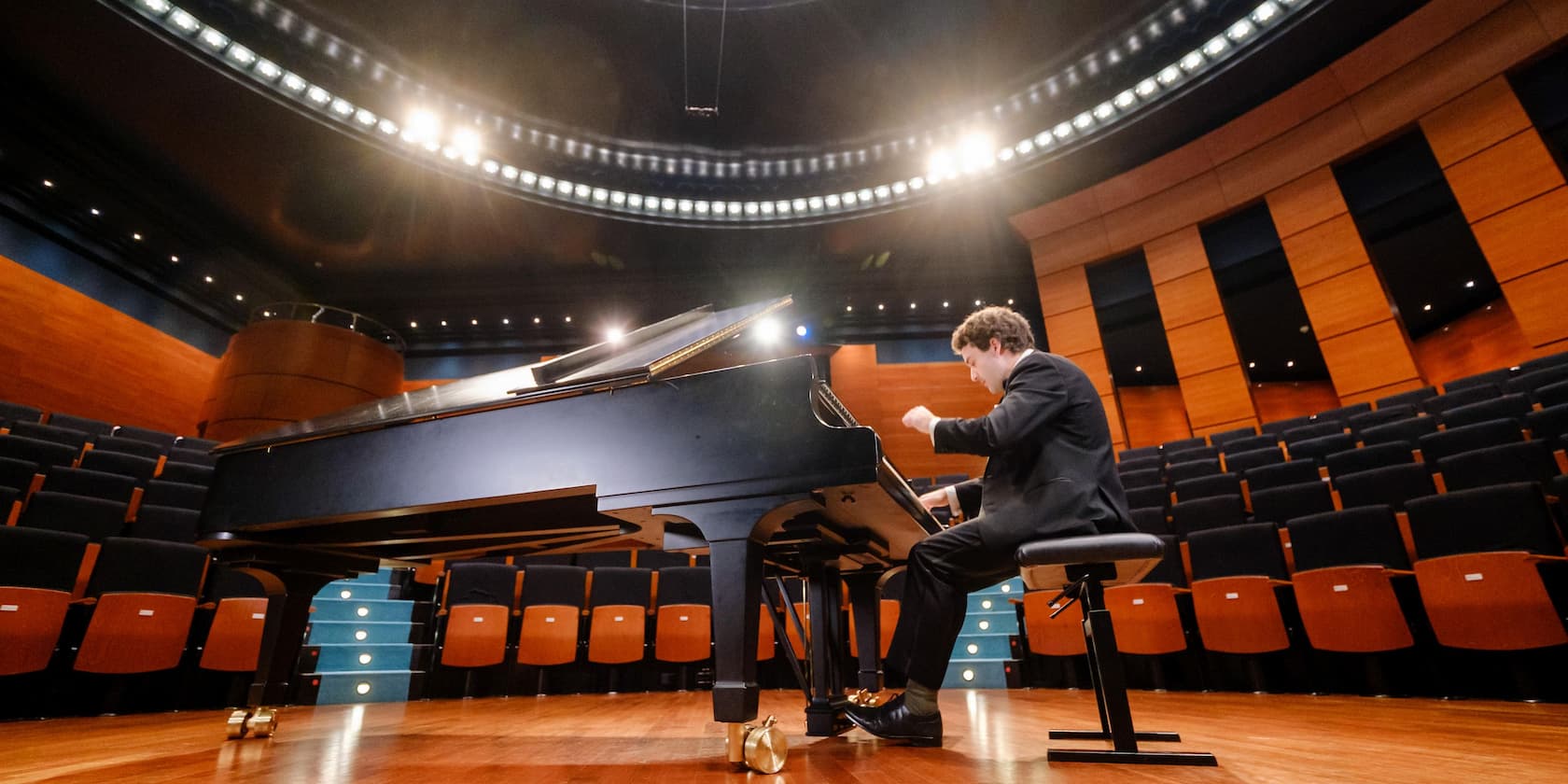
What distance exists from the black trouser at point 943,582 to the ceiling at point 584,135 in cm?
573

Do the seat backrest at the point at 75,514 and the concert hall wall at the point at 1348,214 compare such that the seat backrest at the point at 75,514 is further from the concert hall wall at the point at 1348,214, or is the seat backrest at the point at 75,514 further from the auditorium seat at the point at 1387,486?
the concert hall wall at the point at 1348,214

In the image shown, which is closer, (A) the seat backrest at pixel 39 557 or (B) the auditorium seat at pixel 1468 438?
(A) the seat backrest at pixel 39 557

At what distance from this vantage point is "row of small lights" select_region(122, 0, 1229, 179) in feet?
18.4

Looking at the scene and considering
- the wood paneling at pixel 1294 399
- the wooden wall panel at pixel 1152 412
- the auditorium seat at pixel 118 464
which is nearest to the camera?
the auditorium seat at pixel 118 464

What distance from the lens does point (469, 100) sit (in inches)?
256

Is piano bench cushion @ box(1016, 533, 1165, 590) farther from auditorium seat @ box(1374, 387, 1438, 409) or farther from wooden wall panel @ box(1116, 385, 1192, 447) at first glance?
wooden wall panel @ box(1116, 385, 1192, 447)

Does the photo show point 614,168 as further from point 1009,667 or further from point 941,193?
point 1009,667

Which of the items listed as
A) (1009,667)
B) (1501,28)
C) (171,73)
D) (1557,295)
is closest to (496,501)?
(1009,667)

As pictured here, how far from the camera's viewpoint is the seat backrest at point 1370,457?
3.56 meters

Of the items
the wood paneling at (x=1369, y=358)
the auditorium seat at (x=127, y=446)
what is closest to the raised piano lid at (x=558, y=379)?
the auditorium seat at (x=127, y=446)

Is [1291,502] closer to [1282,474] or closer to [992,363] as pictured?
[1282,474]

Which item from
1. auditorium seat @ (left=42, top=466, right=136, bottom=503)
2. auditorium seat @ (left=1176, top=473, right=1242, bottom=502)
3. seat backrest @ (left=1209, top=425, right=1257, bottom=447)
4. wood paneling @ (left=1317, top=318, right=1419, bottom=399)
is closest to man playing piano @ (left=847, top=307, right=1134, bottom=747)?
auditorium seat @ (left=1176, top=473, right=1242, bottom=502)

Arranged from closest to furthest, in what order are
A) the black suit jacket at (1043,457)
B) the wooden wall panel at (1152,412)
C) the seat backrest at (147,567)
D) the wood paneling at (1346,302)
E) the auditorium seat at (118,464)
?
the black suit jacket at (1043,457) → the seat backrest at (147,567) → the auditorium seat at (118,464) → the wood paneling at (1346,302) → the wooden wall panel at (1152,412)

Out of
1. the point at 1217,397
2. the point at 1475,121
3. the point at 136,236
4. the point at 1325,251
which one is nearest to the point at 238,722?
the point at 136,236
